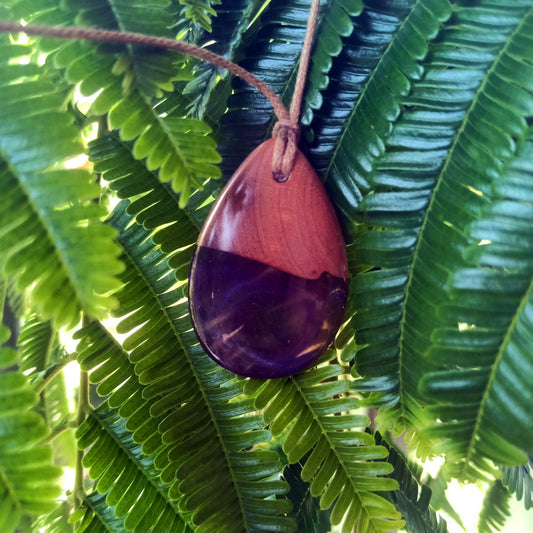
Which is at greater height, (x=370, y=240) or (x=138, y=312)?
(x=138, y=312)

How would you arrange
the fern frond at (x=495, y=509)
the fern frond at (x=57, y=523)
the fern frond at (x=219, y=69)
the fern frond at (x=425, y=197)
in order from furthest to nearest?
the fern frond at (x=495, y=509) < the fern frond at (x=57, y=523) < the fern frond at (x=219, y=69) < the fern frond at (x=425, y=197)

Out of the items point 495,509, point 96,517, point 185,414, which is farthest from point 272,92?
point 495,509

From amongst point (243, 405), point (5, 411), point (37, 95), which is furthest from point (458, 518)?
point (37, 95)

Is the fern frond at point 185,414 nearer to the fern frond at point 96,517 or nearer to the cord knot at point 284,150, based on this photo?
the fern frond at point 96,517

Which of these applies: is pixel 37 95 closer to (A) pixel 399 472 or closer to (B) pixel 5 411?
(B) pixel 5 411

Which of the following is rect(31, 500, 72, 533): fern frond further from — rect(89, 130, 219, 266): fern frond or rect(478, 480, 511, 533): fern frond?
rect(478, 480, 511, 533): fern frond

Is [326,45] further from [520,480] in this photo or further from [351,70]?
[520,480]

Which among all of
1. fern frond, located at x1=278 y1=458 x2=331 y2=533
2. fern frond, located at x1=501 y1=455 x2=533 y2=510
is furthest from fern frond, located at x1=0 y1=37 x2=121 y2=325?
fern frond, located at x1=501 y1=455 x2=533 y2=510

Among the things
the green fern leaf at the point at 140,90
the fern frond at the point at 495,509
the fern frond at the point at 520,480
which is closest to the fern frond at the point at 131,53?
the green fern leaf at the point at 140,90
